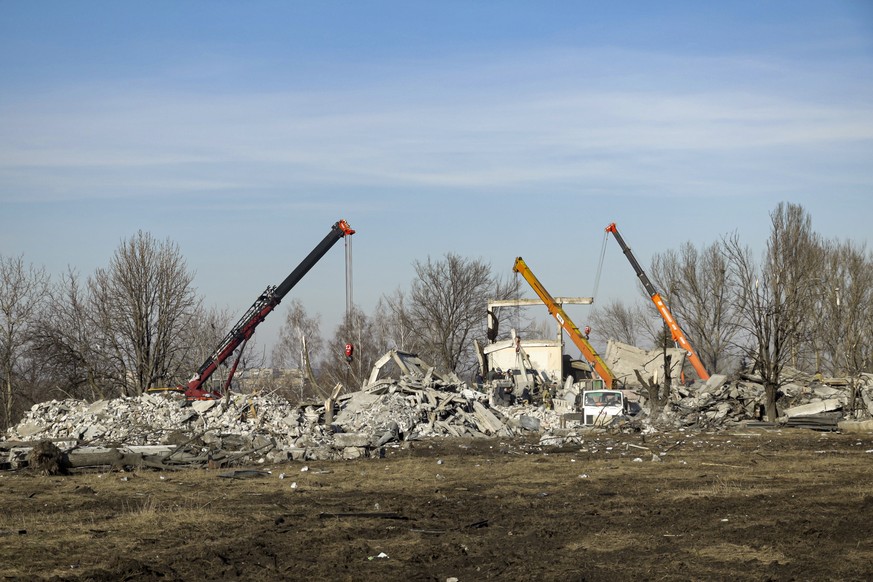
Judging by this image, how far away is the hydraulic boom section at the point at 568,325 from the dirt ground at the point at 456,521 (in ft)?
78.5

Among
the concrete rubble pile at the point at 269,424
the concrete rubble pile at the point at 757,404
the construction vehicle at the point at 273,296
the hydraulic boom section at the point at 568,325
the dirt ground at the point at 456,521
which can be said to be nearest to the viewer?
the dirt ground at the point at 456,521

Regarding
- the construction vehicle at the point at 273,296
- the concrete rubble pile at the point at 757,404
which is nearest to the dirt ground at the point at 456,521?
the concrete rubble pile at the point at 757,404

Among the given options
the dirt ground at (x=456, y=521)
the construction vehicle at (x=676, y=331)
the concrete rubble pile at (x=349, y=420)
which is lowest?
the dirt ground at (x=456, y=521)

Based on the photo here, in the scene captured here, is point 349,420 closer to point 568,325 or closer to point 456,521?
point 456,521

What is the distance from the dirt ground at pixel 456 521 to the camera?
930 centimetres

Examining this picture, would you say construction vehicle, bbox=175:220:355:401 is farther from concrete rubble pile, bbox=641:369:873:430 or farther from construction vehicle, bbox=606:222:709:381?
construction vehicle, bbox=606:222:709:381

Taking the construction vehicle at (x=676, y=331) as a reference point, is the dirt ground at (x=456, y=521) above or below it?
below

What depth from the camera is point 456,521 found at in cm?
1227

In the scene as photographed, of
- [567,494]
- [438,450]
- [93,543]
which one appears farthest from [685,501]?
[438,450]

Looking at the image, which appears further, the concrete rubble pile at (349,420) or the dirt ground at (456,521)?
the concrete rubble pile at (349,420)

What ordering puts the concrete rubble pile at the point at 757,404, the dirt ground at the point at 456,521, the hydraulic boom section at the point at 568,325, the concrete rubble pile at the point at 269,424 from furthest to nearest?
the hydraulic boom section at the point at 568,325, the concrete rubble pile at the point at 757,404, the concrete rubble pile at the point at 269,424, the dirt ground at the point at 456,521

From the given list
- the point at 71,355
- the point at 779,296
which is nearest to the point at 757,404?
the point at 779,296

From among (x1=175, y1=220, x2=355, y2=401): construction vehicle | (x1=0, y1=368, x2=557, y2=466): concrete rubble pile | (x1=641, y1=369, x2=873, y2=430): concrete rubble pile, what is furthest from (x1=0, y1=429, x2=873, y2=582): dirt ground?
(x1=175, y1=220, x2=355, y2=401): construction vehicle

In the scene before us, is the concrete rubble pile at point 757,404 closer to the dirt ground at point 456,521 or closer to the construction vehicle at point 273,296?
the dirt ground at point 456,521
